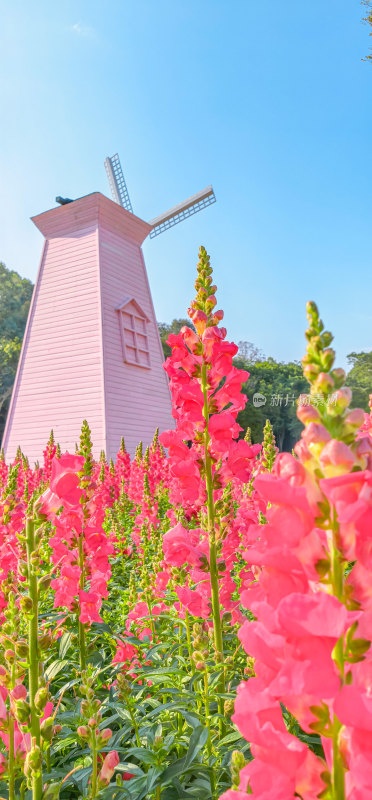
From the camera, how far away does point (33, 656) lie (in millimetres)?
1237

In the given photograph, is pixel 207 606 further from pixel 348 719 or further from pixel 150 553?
pixel 150 553

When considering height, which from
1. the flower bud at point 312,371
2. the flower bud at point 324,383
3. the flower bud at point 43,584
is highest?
the flower bud at point 312,371

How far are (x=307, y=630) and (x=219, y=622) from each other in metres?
1.56

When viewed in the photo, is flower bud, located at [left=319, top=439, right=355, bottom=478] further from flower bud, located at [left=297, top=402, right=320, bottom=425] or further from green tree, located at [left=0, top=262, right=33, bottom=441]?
green tree, located at [left=0, top=262, right=33, bottom=441]

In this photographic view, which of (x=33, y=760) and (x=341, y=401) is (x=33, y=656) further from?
(x=341, y=401)

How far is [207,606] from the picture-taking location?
214 cm

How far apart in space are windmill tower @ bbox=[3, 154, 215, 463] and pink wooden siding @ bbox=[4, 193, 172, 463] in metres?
0.03

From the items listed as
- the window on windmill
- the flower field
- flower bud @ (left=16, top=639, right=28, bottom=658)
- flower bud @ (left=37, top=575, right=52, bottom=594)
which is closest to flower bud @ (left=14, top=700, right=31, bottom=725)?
the flower field

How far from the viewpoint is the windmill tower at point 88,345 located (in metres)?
13.6

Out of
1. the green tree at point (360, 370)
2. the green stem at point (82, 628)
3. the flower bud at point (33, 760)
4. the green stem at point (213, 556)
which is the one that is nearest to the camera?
the flower bud at point (33, 760)

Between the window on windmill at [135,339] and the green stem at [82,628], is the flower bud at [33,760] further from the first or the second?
the window on windmill at [135,339]

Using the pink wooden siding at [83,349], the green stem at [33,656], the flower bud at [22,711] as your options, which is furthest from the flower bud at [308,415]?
the pink wooden siding at [83,349]

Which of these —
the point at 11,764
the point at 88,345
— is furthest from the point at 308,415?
the point at 88,345

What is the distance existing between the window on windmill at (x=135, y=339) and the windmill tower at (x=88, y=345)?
0.03m
